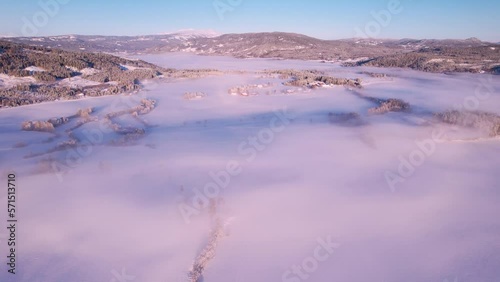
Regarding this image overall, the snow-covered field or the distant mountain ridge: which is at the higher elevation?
the distant mountain ridge

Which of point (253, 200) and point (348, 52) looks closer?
point (253, 200)

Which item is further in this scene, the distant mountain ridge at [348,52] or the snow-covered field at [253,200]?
the distant mountain ridge at [348,52]

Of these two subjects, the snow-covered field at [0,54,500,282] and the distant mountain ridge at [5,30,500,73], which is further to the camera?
the distant mountain ridge at [5,30,500,73]

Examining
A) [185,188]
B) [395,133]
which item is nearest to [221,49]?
[395,133]

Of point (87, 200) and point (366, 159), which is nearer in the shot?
point (87, 200)

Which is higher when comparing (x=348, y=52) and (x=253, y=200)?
(x=348, y=52)

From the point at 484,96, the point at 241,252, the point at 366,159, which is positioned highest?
the point at 484,96

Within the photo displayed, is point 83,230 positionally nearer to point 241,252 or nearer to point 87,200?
point 87,200

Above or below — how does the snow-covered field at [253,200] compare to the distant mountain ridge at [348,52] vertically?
below
